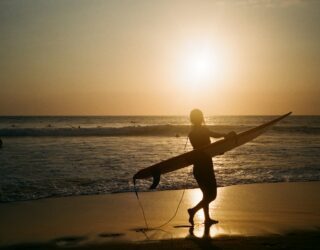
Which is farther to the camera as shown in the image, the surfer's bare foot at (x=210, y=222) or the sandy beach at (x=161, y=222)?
the surfer's bare foot at (x=210, y=222)

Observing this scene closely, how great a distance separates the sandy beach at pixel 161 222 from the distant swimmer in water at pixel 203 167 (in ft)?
1.40

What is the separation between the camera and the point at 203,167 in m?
6.27

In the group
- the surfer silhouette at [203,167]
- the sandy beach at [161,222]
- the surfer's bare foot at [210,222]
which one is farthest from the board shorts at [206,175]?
the sandy beach at [161,222]

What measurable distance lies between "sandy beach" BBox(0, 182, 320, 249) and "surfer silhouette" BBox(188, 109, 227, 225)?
423mm

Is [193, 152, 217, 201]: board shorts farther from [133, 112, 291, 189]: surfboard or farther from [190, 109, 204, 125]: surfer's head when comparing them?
[190, 109, 204, 125]: surfer's head

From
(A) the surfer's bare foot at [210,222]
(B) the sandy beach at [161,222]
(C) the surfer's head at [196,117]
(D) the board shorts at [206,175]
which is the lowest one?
(B) the sandy beach at [161,222]

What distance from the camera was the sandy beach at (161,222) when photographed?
543cm

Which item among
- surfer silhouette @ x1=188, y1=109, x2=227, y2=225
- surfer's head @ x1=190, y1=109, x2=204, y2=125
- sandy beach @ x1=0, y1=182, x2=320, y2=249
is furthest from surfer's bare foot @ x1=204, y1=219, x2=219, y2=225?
surfer's head @ x1=190, y1=109, x2=204, y2=125

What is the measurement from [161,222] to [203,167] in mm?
1231

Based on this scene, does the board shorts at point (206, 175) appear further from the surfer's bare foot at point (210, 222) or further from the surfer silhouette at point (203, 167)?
the surfer's bare foot at point (210, 222)

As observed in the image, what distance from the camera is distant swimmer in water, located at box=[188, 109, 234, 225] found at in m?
6.25

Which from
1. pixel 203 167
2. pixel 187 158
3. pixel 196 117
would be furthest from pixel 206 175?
pixel 196 117

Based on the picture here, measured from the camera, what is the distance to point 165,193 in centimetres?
950

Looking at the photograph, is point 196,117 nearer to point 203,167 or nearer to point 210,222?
point 203,167
